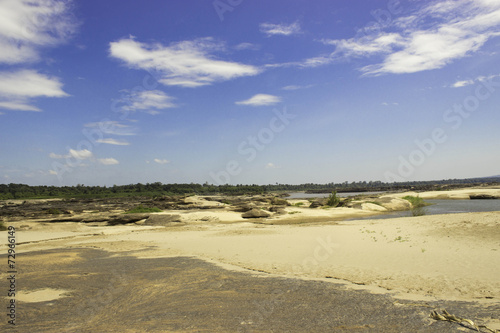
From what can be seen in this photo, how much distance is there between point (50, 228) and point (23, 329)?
1011 inches

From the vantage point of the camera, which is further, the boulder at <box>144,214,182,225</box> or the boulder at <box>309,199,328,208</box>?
the boulder at <box>309,199,328,208</box>

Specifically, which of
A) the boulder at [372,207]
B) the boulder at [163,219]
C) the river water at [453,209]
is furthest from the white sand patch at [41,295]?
the boulder at [372,207]

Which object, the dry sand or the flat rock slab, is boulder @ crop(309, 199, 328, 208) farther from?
the flat rock slab

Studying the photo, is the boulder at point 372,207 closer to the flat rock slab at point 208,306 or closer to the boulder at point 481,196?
the boulder at point 481,196

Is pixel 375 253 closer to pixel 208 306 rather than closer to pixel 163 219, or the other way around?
pixel 208 306

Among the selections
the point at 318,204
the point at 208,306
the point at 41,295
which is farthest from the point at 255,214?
the point at 208,306

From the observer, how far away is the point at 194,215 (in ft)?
111

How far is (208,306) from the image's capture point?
7.95 meters

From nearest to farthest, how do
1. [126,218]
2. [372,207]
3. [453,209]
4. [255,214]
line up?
[126,218], [255,214], [453,209], [372,207]

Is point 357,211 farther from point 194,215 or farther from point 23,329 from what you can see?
point 23,329

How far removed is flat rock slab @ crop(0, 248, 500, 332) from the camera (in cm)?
662

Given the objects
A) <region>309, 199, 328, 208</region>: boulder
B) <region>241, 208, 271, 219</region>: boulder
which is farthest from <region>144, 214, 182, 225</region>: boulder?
<region>309, 199, 328, 208</region>: boulder

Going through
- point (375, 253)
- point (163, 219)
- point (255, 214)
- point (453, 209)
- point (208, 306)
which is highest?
point (208, 306)

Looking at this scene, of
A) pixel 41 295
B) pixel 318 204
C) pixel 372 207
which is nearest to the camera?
pixel 41 295
